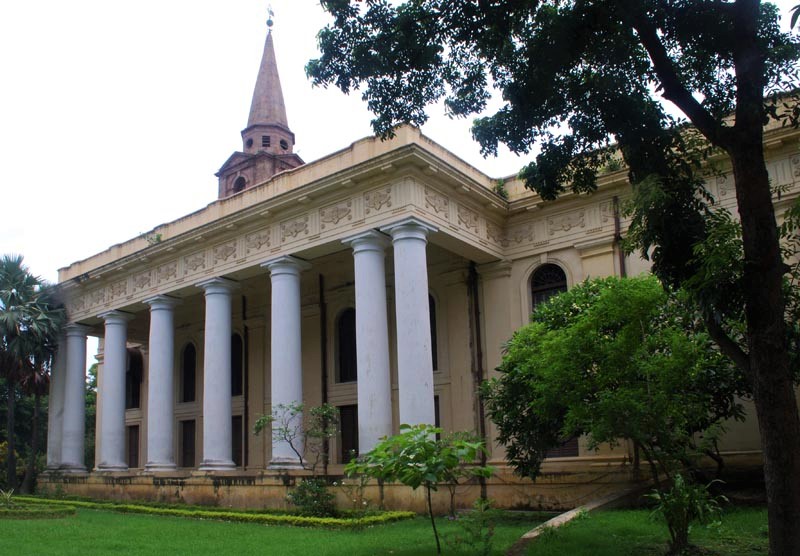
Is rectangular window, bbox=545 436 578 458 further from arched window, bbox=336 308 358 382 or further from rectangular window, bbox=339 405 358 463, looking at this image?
arched window, bbox=336 308 358 382

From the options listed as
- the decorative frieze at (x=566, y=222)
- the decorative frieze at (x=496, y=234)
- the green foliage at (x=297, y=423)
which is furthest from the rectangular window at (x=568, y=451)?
the green foliage at (x=297, y=423)

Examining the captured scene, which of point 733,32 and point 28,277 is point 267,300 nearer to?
point 28,277

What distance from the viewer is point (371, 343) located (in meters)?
16.6

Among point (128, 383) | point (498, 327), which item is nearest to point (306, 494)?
point (498, 327)

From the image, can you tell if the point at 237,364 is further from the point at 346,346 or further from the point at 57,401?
the point at 57,401

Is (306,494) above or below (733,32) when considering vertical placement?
below

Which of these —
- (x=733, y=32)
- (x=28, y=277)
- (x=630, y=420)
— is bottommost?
(x=630, y=420)

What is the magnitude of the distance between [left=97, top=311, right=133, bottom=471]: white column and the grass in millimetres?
17246

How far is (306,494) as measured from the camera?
50.9ft

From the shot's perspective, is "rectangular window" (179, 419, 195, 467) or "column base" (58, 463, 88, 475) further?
"rectangular window" (179, 419, 195, 467)

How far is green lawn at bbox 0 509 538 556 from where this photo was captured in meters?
10.3

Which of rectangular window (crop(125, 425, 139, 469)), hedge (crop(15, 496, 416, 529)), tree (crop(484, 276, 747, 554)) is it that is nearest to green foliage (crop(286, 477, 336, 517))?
hedge (crop(15, 496, 416, 529))

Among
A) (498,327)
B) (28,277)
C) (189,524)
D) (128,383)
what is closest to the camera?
(189,524)

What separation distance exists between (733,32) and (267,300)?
1962cm
